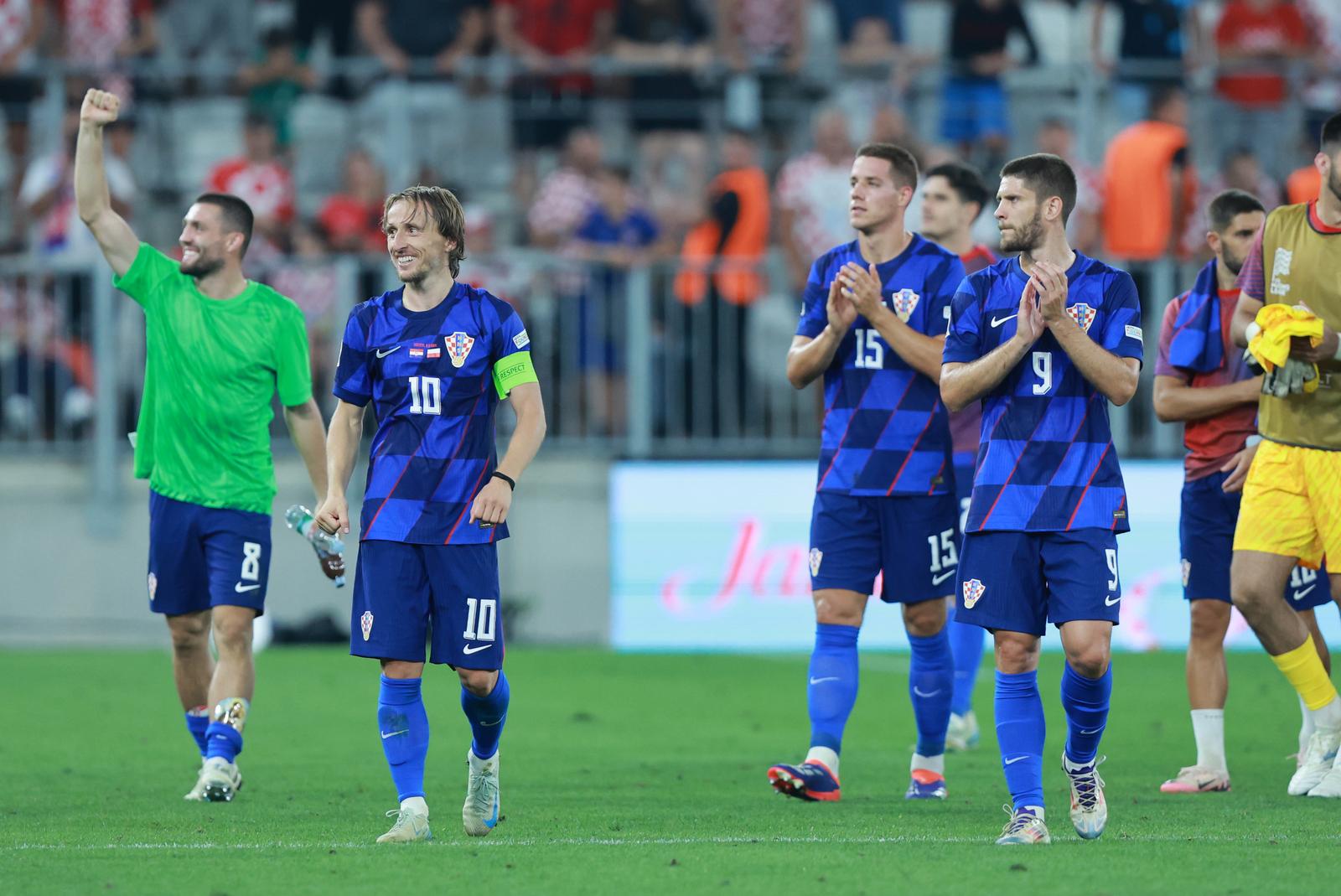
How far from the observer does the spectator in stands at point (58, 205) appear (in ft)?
53.3

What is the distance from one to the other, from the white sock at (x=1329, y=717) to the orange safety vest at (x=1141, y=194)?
803 cm

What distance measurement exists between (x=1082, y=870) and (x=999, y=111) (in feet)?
39.3

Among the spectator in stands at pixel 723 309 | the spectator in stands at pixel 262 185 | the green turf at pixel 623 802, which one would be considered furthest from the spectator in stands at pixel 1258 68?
the spectator in stands at pixel 262 185

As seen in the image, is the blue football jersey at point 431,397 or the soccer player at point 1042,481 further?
the blue football jersey at point 431,397

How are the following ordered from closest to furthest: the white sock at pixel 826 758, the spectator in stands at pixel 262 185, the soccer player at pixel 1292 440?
1. the soccer player at pixel 1292 440
2. the white sock at pixel 826 758
3. the spectator in stands at pixel 262 185

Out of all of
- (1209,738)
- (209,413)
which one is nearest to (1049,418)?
(1209,738)

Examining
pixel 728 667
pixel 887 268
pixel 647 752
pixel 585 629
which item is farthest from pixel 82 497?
pixel 887 268

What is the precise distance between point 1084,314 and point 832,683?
204 cm

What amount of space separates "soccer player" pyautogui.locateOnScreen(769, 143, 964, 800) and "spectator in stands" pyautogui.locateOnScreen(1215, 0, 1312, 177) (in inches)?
400

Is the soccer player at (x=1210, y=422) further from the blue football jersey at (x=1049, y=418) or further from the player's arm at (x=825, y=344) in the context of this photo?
the blue football jersey at (x=1049, y=418)

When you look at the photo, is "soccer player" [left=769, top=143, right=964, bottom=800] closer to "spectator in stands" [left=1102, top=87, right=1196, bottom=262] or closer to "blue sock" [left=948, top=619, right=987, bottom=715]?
"blue sock" [left=948, top=619, right=987, bottom=715]

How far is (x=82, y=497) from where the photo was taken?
15977 mm

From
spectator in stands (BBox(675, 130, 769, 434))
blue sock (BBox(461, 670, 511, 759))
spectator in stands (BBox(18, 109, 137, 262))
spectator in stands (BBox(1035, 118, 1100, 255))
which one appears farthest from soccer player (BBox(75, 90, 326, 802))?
spectator in stands (BBox(1035, 118, 1100, 255))

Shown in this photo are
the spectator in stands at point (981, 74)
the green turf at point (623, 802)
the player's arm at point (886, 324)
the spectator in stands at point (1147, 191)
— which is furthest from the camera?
the spectator in stands at point (981, 74)
